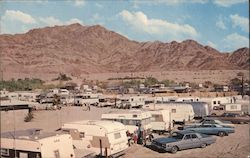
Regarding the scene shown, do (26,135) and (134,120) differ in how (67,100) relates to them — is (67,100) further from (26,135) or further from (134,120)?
(26,135)

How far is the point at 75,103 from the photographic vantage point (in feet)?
137

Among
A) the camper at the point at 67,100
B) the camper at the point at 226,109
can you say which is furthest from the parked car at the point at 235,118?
the camper at the point at 67,100

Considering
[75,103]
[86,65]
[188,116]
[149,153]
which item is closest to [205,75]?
[86,65]

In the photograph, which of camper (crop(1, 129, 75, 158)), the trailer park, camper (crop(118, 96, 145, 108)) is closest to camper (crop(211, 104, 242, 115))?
the trailer park

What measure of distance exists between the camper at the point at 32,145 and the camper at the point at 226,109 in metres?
22.2

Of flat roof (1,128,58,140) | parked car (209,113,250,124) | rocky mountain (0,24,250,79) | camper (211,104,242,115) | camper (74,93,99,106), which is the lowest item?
parked car (209,113,250,124)

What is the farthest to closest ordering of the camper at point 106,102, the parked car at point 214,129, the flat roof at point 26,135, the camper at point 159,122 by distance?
the camper at point 106,102 < the camper at point 159,122 < the parked car at point 214,129 < the flat roof at point 26,135

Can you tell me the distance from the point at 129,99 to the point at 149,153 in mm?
21516

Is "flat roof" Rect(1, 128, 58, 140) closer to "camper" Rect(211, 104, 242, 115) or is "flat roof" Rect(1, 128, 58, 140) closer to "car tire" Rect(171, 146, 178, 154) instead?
"car tire" Rect(171, 146, 178, 154)

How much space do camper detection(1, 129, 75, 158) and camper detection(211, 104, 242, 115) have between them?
72.8 ft

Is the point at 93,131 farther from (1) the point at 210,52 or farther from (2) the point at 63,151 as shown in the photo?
(1) the point at 210,52

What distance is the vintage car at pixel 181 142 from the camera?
17.0 m

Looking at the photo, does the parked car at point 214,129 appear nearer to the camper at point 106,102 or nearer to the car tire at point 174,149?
the car tire at point 174,149

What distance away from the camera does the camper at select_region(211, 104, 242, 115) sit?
3278cm
